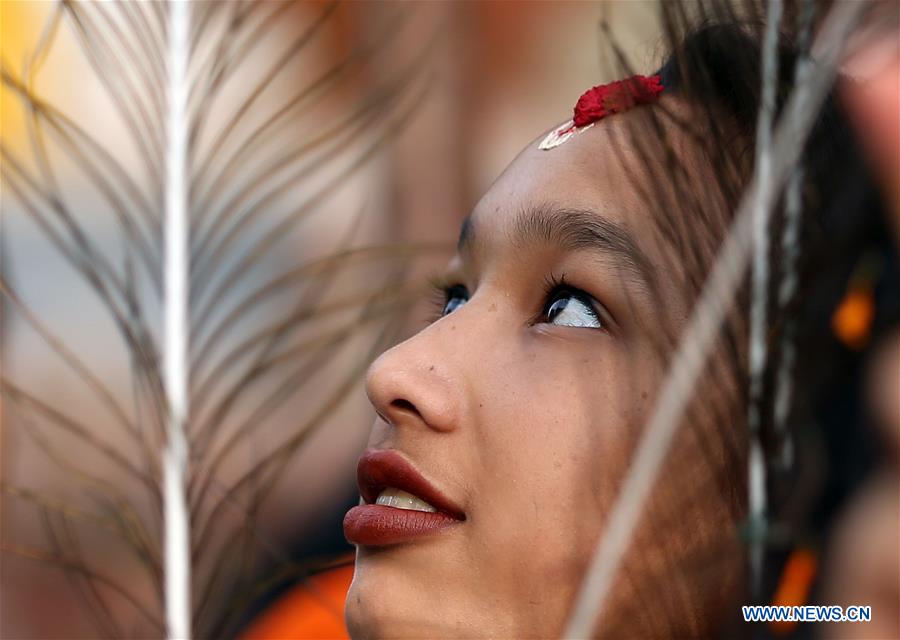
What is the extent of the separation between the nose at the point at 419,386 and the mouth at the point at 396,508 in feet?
0.13

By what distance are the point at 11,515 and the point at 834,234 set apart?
2968 millimetres

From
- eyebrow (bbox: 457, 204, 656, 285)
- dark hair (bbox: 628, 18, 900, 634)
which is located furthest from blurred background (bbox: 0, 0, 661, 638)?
dark hair (bbox: 628, 18, 900, 634)

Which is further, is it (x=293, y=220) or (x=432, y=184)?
(x=432, y=184)

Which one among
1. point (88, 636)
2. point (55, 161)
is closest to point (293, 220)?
point (55, 161)

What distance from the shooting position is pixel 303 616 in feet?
9.28

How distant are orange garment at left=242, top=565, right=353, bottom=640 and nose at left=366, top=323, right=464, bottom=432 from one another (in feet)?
4.68

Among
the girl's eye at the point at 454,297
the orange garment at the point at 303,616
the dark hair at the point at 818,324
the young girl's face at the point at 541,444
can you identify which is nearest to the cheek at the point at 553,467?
the young girl's face at the point at 541,444

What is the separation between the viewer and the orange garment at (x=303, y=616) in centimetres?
249

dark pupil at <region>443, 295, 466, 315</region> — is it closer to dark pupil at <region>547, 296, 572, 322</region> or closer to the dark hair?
dark pupil at <region>547, 296, 572, 322</region>

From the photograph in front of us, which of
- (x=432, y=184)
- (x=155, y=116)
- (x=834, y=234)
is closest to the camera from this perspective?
(x=834, y=234)

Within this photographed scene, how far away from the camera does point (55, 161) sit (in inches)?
119

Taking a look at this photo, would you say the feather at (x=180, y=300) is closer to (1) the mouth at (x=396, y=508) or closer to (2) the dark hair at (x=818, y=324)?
(1) the mouth at (x=396, y=508)

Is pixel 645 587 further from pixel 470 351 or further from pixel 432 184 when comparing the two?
pixel 432 184

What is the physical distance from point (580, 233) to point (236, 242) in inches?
32.4
